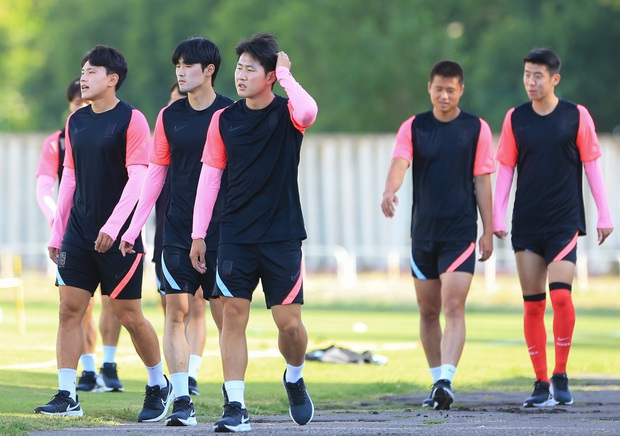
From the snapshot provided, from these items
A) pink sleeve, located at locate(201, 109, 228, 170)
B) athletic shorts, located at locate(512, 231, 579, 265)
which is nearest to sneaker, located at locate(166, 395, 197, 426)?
pink sleeve, located at locate(201, 109, 228, 170)

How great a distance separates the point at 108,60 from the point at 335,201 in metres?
27.3

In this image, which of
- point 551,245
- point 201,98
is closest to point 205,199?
point 201,98

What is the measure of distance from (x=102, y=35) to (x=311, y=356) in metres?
44.5

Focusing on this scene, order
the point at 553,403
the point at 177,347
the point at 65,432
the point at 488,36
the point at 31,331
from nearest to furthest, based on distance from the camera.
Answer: the point at 65,432, the point at 177,347, the point at 553,403, the point at 31,331, the point at 488,36

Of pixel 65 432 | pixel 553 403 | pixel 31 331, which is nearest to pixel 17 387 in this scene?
pixel 65 432

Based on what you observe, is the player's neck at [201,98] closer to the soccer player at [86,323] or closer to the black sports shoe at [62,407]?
the black sports shoe at [62,407]

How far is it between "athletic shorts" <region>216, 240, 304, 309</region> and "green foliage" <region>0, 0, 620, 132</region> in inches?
1303

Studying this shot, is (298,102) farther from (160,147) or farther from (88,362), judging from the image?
(88,362)

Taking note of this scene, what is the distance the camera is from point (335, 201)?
122 ft

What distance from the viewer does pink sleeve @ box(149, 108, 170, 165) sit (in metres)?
9.52

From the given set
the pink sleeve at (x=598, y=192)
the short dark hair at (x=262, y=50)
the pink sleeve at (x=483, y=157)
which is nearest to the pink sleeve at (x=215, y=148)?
the short dark hair at (x=262, y=50)

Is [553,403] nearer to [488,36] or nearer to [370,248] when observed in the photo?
[370,248]

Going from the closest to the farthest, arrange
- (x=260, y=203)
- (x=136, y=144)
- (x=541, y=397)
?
(x=260, y=203) < (x=136, y=144) < (x=541, y=397)

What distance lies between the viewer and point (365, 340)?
1919 centimetres
